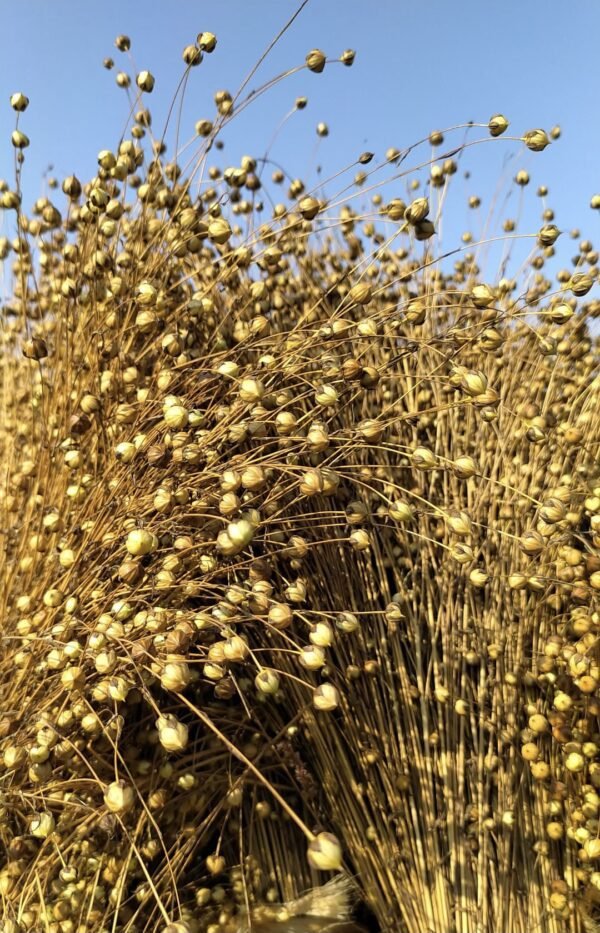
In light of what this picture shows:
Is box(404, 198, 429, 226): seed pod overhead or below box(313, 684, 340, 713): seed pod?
overhead

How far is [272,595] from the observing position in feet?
2.36

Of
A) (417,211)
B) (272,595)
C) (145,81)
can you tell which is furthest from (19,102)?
(272,595)

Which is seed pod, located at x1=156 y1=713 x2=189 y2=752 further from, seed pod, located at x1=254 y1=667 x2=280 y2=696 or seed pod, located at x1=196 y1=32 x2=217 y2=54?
Result: seed pod, located at x1=196 y1=32 x2=217 y2=54

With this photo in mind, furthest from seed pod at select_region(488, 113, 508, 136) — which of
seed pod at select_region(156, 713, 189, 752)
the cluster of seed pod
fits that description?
seed pod at select_region(156, 713, 189, 752)

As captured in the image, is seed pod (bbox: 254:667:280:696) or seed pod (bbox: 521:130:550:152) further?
seed pod (bbox: 521:130:550:152)

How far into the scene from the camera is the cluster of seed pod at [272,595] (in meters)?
0.64

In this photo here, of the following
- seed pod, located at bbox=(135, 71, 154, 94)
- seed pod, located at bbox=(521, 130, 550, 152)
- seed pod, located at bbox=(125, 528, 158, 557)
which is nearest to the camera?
seed pod, located at bbox=(125, 528, 158, 557)

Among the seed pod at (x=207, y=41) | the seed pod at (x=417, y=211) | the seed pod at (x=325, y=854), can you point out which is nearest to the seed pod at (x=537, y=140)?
the seed pod at (x=417, y=211)

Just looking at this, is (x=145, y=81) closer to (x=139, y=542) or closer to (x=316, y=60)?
(x=316, y=60)

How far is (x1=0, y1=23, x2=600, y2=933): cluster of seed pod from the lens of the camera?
0.64 m

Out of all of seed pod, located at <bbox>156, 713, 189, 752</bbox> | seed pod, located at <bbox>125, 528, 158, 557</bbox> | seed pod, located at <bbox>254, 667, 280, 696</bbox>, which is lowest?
seed pod, located at <bbox>156, 713, 189, 752</bbox>

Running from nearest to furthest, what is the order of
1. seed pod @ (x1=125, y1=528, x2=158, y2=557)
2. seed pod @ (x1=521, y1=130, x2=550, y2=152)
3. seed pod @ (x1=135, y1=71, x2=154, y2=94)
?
seed pod @ (x1=125, y1=528, x2=158, y2=557)
seed pod @ (x1=521, y1=130, x2=550, y2=152)
seed pod @ (x1=135, y1=71, x2=154, y2=94)

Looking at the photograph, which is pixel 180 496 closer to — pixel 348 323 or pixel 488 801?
pixel 348 323

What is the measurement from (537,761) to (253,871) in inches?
14.6
